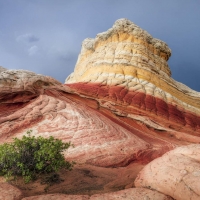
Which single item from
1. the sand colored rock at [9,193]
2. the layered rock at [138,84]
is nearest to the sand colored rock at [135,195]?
the sand colored rock at [9,193]

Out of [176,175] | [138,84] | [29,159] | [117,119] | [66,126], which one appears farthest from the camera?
[138,84]

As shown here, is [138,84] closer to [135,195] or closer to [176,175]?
[176,175]

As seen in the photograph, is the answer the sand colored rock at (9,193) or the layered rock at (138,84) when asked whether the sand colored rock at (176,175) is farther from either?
A: the layered rock at (138,84)

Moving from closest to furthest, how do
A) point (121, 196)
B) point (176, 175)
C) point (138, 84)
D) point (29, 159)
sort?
point (121, 196) → point (176, 175) → point (29, 159) → point (138, 84)

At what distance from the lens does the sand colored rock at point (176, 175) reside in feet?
21.8

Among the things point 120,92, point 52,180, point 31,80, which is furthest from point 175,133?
point 52,180

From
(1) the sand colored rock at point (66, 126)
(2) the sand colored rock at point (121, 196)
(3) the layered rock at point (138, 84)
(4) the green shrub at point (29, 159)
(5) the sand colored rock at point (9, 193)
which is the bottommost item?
(5) the sand colored rock at point (9, 193)

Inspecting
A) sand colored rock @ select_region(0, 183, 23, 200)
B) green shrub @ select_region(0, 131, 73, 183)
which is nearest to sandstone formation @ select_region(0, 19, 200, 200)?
sand colored rock @ select_region(0, 183, 23, 200)

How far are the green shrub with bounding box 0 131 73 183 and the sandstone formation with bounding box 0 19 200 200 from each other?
65 cm

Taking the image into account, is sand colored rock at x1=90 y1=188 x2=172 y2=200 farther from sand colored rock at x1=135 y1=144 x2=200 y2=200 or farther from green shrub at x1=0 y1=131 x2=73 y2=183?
green shrub at x1=0 y1=131 x2=73 y2=183

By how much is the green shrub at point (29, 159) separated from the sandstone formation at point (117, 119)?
0.65 metres

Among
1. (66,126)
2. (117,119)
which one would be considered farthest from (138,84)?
(66,126)

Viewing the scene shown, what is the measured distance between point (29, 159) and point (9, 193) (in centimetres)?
191

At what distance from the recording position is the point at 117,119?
19297 mm
